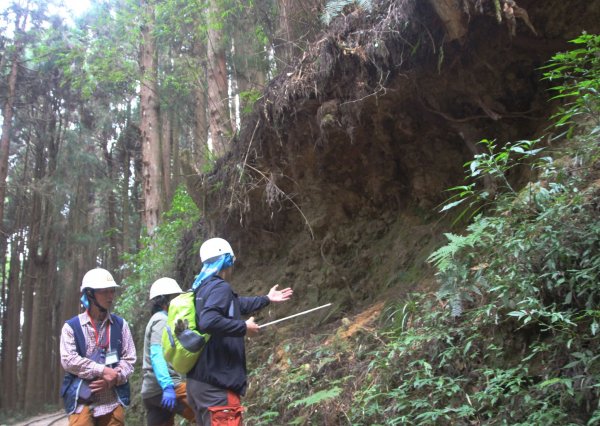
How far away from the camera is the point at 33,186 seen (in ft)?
76.2

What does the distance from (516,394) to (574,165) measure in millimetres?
2107

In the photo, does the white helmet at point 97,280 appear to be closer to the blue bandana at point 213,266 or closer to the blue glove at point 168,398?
the blue bandana at point 213,266

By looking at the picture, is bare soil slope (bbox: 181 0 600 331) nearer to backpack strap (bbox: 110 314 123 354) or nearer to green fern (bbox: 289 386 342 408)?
green fern (bbox: 289 386 342 408)

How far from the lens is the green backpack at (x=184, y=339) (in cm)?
403

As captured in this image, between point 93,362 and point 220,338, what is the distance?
139cm

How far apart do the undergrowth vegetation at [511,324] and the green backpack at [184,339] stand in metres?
1.41

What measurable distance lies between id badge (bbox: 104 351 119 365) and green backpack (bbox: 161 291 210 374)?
37.7 inches

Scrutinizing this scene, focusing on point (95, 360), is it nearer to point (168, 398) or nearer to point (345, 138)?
point (168, 398)

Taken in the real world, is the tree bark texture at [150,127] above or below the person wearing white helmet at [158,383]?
above

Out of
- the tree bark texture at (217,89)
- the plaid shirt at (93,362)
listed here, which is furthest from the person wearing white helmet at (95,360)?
the tree bark texture at (217,89)

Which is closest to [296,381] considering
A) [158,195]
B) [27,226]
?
[158,195]

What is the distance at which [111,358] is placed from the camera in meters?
4.88

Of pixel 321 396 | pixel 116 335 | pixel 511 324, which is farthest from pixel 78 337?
pixel 511 324

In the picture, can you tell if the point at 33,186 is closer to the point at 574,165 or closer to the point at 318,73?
the point at 318,73
